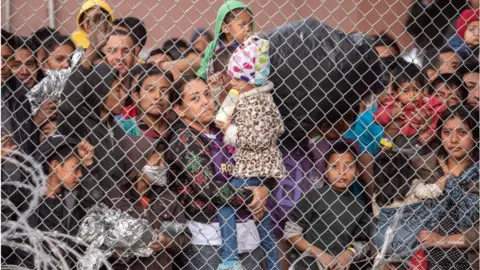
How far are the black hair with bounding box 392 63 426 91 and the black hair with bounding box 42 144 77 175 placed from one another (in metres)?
1.99

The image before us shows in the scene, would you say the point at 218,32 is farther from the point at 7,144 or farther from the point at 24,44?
the point at 7,144

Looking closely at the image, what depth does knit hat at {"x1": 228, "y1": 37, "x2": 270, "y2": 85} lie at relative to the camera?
579 cm

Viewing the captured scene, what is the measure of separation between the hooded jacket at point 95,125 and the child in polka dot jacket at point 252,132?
59 cm

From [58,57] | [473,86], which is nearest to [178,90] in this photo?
[58,57]

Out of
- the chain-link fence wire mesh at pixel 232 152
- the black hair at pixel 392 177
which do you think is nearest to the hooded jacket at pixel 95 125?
the chain-link fence wire mesh at pixel 232 152

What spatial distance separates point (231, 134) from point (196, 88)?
12.9 inches

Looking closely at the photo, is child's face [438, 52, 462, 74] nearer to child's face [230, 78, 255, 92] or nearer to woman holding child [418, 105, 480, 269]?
woman holding child [418, 105, 480, 269]

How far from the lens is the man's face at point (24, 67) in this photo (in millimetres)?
6008

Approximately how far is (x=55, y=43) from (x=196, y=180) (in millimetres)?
1321

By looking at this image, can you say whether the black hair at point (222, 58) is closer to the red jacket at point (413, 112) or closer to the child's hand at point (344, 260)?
the red jacket at point (413, 112)

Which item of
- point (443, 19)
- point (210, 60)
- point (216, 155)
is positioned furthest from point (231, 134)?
point (443, 19)

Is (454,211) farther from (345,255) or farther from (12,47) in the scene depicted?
(12,47)

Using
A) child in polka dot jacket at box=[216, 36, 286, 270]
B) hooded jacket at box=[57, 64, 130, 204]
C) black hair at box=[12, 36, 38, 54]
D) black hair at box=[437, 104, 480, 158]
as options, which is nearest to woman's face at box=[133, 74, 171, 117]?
hooded jacket at box=[57, 64, 130, 204]

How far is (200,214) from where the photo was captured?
5719 millimetres
